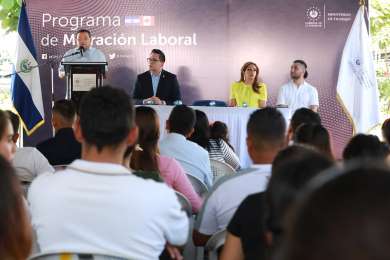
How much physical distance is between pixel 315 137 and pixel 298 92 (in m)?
5.48

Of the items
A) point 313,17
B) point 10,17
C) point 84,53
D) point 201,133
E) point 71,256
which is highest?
point 10,17

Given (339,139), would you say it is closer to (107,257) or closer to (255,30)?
(255,30)

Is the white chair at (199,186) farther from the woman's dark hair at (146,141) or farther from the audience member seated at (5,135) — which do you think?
the audience member seated at (5,135)

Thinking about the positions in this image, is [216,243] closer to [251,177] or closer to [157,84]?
[251,177]

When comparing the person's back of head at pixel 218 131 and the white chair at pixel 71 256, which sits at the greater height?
the person's back of head at pixel 218 131

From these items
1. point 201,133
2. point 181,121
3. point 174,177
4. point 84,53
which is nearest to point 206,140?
point 201,133

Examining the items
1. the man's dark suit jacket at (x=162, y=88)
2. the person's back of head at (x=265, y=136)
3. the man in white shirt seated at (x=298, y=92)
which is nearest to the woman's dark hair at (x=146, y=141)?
the person's back of head at (x=265, y=136)

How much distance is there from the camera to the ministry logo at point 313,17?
9359 mm

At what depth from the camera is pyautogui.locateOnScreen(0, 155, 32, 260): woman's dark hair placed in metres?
1.52

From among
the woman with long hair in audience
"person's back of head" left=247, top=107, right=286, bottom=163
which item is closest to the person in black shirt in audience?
"person's back of head" left=247, top=107, right=286, bottom=163

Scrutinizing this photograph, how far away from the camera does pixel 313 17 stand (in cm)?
938

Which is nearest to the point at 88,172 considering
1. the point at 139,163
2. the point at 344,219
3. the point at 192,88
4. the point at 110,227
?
the point at 110,227

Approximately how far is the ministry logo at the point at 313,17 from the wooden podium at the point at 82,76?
3241 millimetres

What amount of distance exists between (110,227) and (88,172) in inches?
7.1
